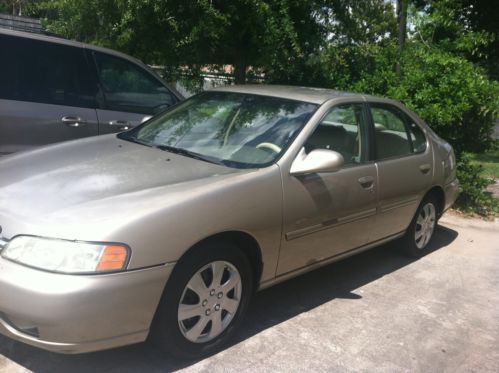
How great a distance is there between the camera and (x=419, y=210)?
530cm

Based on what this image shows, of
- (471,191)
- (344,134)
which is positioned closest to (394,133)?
(344,134)

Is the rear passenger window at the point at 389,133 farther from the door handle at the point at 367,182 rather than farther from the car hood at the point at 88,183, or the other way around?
the car hood at the point at 88,183

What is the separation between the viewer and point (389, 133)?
194 inches

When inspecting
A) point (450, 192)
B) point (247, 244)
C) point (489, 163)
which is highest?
point (247, 244)

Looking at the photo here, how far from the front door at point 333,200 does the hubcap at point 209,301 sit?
43 cm

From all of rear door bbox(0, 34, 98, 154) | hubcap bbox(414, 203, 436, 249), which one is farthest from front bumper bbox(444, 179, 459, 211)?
rear door bbox(0, 34, 98, 154)

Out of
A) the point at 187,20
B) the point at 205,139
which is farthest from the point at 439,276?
the point at 187,20

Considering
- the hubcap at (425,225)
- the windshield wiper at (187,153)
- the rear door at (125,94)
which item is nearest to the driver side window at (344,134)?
the windshield wiper at (187,153)

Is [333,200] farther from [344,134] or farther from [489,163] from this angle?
[489,163]

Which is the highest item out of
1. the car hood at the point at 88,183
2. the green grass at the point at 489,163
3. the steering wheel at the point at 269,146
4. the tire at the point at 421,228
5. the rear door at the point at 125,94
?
the rear door at the point at 125,94

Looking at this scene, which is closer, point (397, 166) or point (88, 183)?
point (88, 183)

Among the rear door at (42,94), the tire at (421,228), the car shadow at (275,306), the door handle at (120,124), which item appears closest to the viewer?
the car shadow at (275,306)

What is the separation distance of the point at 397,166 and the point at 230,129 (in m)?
1.53

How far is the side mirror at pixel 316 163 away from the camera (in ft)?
11.9
